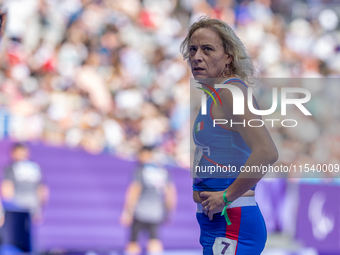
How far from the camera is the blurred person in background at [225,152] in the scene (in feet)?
6.12

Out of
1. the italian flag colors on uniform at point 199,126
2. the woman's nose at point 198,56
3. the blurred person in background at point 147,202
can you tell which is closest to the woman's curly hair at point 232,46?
the woman's nose at point 198,56

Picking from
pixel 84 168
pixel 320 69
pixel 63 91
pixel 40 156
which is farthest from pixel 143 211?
pixel 320 69

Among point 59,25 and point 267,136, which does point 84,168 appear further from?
point 267,136

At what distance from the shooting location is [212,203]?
195 centimetres

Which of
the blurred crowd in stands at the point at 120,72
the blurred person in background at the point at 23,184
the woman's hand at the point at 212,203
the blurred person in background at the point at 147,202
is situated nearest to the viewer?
the woman's hand at the point at 212,203

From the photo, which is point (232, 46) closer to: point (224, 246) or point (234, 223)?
point (234, 223)

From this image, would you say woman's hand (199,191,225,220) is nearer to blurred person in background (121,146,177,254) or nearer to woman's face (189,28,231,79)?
woman's face (189,28,231,79)

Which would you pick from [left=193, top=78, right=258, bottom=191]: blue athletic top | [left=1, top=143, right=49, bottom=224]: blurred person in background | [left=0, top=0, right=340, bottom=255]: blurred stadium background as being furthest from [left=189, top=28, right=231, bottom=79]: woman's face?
[left=1, top=143, right=49, bottom=224]: blurred person in background

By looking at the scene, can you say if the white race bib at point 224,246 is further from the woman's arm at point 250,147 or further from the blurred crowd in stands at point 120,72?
the blurred crowd in stands at point 120,72

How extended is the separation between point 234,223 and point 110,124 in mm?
5673

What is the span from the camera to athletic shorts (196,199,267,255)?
1.96 meters

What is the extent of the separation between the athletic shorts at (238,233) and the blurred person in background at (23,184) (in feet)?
16.5

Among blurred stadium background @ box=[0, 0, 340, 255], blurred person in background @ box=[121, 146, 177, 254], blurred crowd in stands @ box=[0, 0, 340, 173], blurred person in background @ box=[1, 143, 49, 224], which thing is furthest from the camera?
blurred crowd in stands @ box=[0, 0, 340, 173]

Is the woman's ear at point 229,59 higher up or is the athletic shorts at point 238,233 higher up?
the woman's ear at point 229,59
